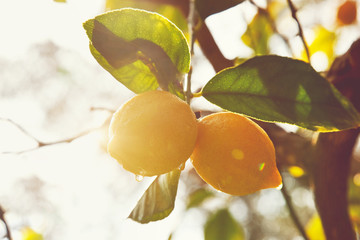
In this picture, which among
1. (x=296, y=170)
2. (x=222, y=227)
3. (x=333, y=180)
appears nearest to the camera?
(x=333, y=180)

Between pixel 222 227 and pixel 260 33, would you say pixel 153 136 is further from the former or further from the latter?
pixel 222 227

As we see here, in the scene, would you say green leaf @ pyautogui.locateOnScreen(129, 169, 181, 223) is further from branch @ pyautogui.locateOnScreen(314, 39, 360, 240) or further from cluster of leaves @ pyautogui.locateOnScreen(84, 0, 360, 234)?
branch @ pyautogui.locateOnScreen(314, 39, 360, 240)

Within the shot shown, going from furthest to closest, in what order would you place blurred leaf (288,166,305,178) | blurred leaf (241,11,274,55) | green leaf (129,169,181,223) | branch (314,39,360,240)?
blurred leaf (241,11,274,55)
blurred leaf (288,166,305,178)
branch (314,39,360,240)
green leaf (129,169,181,223)

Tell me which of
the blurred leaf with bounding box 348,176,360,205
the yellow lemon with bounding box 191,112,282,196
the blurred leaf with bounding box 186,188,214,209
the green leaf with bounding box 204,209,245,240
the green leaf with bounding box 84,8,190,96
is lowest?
the green leaf with bounding box 204,209,245,240

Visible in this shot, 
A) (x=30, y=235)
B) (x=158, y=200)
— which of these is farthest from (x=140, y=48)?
(x=30, y=235)

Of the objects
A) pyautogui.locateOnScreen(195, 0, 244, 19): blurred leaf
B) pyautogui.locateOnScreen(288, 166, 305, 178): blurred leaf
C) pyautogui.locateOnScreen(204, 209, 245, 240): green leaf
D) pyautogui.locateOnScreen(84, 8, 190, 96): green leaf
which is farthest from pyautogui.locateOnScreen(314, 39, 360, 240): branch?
pyautogui.locateOnScreen(204, 209, 245, 240): green leaf

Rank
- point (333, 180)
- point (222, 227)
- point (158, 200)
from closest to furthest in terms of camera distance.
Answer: point (158, 200)
point (333, 180)
point (222, 227)
